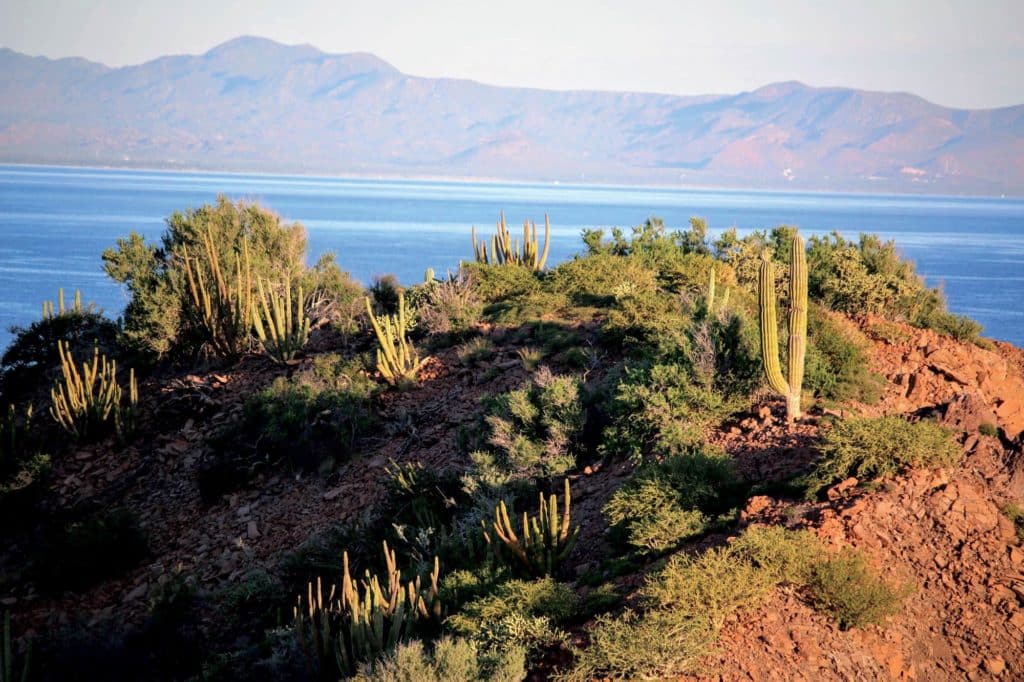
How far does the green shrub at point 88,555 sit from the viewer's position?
12438mm

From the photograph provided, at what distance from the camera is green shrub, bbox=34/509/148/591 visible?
490 inches

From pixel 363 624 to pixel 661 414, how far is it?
173 inches

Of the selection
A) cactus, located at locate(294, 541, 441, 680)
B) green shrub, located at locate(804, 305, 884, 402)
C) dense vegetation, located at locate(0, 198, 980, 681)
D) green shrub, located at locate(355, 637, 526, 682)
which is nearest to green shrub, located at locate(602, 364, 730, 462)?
dense vegetation, located at locate(0, 198, 980, 681)

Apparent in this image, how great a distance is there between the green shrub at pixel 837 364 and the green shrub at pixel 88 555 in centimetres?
869

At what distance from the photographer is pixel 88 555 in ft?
41.0

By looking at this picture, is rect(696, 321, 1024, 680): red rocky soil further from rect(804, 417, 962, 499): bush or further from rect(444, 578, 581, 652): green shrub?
rect(444, 578, 581, 652): green shrub

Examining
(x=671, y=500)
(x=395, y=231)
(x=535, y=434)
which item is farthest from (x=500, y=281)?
(x=395, y=231)

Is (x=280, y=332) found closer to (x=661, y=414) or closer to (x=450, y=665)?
(x=661, y=414)

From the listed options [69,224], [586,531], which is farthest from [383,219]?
[586,531]

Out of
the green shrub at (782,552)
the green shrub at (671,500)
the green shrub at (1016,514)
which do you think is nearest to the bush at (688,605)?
the green shrub at (782,552)

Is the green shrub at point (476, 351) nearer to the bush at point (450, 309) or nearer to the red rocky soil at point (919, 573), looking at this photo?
the bush at point (450, 309)

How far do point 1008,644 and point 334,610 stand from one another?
5.72 metres

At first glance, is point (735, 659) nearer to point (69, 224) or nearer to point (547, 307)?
point (547, 307)

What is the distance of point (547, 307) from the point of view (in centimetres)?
Answer: 1739
